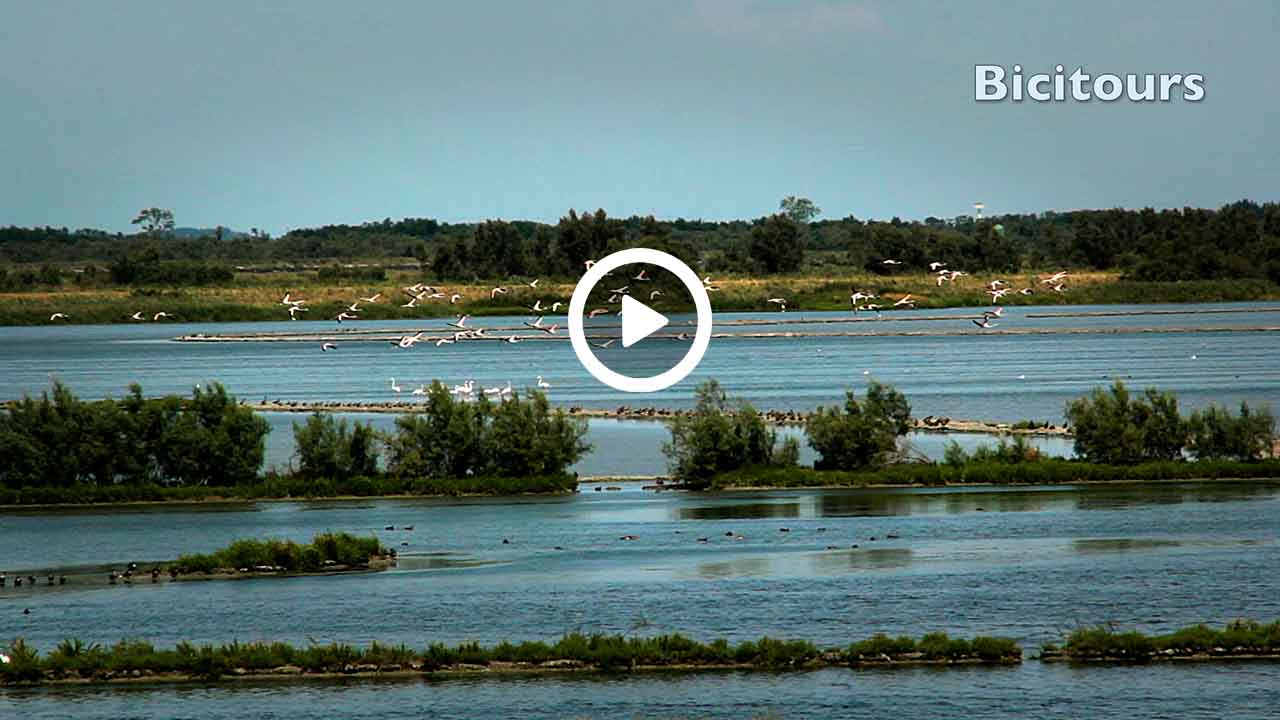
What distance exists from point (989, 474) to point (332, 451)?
65.5ft

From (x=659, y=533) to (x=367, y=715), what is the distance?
20247 mm

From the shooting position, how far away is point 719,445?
56.5 meters

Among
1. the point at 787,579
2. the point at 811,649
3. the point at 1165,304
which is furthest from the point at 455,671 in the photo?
the point at 1165,304

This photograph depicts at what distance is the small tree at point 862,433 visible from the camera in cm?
5628

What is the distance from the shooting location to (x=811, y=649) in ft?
106

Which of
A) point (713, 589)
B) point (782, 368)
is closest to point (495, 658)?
point (713, 589)

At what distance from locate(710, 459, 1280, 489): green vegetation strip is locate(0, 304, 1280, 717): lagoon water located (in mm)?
493

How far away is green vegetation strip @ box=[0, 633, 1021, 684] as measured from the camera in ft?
105

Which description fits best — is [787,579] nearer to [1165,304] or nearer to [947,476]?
[947,476]

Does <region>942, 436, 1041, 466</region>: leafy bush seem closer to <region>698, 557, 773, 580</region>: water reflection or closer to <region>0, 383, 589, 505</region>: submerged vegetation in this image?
<region>0, 383, 589, 505</region>: submerged vegetation

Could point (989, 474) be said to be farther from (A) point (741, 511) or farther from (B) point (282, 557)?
(B) point (282, 557)

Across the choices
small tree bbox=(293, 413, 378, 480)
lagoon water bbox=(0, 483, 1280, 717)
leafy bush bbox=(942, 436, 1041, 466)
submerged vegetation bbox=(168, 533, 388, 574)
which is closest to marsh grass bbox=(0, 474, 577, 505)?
lagoon water bbox=(0, 483, 1280, 717)

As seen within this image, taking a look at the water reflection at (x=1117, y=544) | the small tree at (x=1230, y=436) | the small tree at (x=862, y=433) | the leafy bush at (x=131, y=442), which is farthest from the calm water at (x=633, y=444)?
the water reflection at (x=1117, y=544)

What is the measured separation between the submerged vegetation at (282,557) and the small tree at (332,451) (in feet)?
38.4
